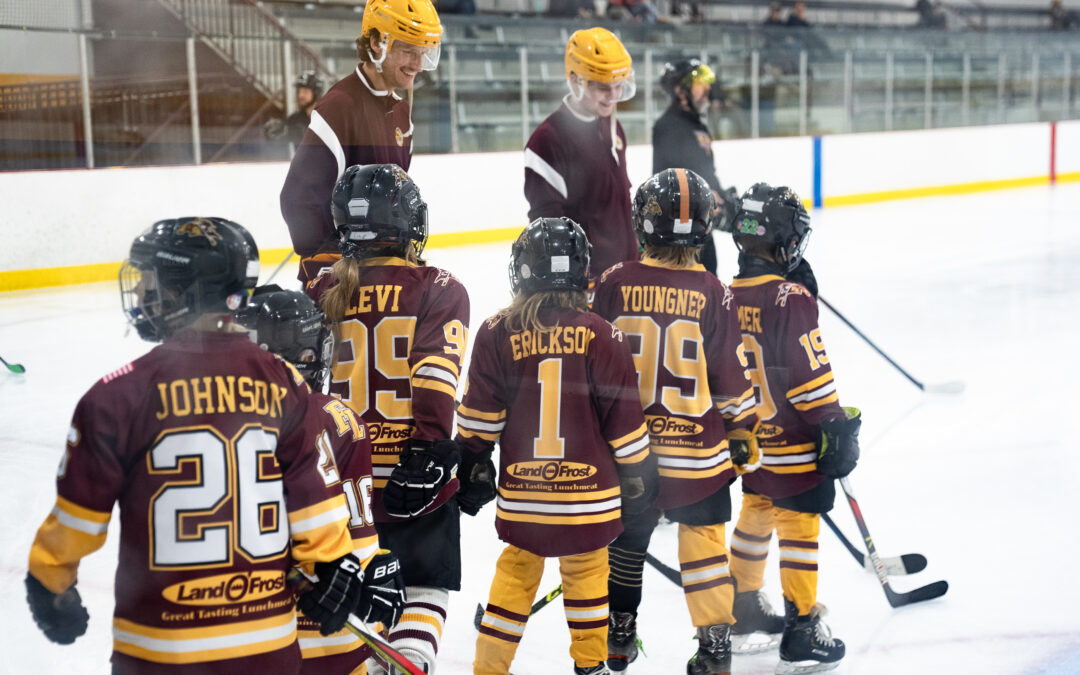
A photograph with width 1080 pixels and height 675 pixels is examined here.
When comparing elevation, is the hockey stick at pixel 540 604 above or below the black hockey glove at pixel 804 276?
below

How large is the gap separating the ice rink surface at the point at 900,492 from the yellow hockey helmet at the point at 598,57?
43.0 inches

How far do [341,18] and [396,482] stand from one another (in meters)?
5.68

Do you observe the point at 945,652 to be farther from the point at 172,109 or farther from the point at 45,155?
the point at 45,155

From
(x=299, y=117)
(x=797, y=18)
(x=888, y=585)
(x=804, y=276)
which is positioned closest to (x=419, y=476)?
(x=804, y=276)

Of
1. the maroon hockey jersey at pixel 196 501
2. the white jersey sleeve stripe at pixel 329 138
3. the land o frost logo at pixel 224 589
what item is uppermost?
the white jersey sleeve stripe at pixel 329 138

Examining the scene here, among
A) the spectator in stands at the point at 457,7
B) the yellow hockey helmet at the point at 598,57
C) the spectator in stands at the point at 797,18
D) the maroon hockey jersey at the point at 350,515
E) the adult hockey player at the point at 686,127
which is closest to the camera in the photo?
the maroon hockey jersey at the point at 350,515

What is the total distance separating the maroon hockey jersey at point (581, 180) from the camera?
2947mm

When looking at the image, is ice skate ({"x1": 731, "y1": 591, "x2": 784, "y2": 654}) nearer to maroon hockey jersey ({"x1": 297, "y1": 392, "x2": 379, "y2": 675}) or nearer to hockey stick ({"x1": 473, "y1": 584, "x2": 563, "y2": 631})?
hockey stick ({"x1": 473, "y1": 584, "x2": 563, "y2": 631})

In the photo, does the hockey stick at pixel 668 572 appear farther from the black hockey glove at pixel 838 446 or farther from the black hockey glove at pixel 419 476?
the black hockey glove at pixel 419 476

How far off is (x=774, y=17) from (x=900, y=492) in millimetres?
10779

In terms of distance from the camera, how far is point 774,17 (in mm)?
13094

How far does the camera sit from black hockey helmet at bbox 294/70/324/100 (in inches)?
244

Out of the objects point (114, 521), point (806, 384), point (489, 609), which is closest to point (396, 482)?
point (489, 609)

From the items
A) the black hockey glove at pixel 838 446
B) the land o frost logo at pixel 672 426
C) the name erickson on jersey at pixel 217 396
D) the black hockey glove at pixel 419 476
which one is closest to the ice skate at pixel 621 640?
the land o frost logo at pixel 672 426
